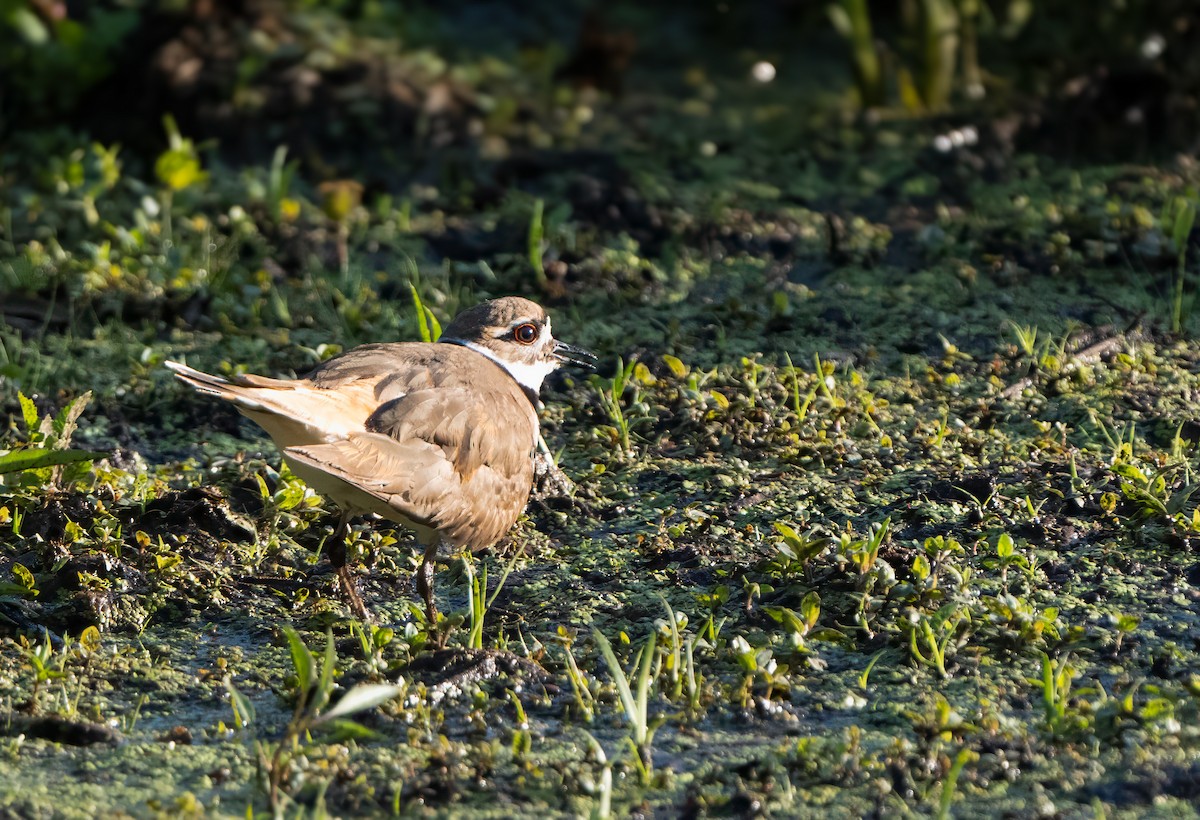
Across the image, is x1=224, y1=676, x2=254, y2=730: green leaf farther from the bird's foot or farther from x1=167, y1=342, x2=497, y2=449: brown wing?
x1=167, y1=342, x2=497, y2=449: brown wing

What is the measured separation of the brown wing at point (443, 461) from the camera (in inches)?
182

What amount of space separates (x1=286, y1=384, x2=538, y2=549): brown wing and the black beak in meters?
0.80

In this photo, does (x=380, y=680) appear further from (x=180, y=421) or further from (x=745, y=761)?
(x=180, y=421)

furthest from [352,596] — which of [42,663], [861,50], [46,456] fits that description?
[861,50]

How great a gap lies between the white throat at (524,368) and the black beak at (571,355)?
4 centimetres

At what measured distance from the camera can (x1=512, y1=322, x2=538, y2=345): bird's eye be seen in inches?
231

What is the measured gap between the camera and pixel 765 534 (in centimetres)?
525

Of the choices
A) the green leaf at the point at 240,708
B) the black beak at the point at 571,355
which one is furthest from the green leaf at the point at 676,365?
the green leaf at the point at 240,708

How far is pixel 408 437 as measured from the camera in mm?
4812

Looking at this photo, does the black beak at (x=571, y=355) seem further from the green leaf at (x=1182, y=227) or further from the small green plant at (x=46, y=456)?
the green leaf at (x=1182, y=227)

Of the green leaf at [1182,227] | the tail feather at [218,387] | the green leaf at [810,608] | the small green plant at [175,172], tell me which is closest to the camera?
the tail feather at [218,387]

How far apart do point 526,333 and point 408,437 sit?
1.17m

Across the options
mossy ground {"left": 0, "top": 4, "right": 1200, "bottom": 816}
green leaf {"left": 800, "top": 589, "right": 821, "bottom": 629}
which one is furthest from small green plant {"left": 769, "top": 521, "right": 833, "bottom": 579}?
green leaf {"left": 800, "top": 589, "right": 821, "bottom": 629}

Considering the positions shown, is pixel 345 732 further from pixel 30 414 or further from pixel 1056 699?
pixel 30 414
